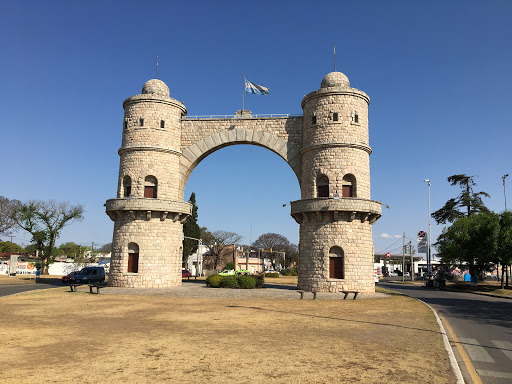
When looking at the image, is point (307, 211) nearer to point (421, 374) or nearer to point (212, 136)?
point (212, 136)

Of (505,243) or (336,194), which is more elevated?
(336,194)

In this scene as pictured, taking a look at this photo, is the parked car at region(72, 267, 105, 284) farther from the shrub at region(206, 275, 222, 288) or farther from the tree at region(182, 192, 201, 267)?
the tree at region(182, 192, 201, 267)

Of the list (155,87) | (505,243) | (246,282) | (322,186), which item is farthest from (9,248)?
(505,243)

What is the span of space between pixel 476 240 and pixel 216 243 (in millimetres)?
49264

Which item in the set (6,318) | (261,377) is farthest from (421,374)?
(6,318)

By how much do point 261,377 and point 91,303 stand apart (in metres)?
14.9

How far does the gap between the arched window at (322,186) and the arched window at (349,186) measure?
117cm

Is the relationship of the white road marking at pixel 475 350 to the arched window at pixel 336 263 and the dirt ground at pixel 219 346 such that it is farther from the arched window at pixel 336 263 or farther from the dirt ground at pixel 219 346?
the arched window at pixel 336 263

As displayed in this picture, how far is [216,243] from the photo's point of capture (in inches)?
2985

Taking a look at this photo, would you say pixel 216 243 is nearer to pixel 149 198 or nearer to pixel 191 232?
pixel 191 232

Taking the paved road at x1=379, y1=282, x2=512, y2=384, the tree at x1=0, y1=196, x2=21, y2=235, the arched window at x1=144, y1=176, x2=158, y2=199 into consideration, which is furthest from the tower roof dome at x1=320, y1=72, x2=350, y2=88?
the tree at x1=0, y1=196, x2=21, y2=235

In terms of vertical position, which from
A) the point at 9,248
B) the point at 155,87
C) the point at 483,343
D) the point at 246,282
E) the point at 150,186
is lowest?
the point at 483,343

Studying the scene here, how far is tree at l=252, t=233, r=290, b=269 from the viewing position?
10062cm

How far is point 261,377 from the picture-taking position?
726 centimetres
